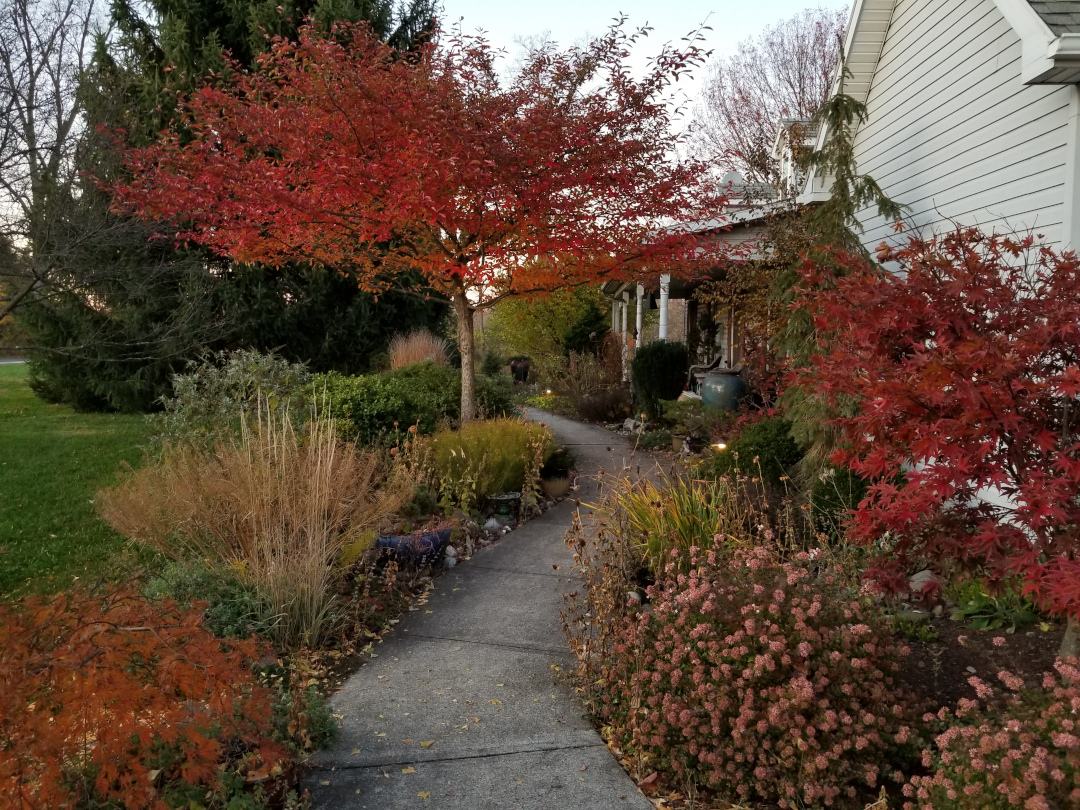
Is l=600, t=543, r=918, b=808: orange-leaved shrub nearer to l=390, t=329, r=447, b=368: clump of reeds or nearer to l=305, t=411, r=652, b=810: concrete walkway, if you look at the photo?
l=305, t=411, r=652, b=810: concrete walkway

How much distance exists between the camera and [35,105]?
9641 mm

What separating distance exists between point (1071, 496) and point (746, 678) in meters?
1.41

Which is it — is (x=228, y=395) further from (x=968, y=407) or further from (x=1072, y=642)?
(x=1072, y=642)

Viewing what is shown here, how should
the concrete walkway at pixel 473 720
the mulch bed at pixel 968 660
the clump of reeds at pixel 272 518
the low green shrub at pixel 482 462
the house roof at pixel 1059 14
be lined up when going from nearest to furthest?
the concrete walkway at pixel 473 720 < the mulch bed at pixel 968 660 < the clump of reeds at pixel 272 518 < the house roof at pixel 1059 14 < the low green shrub at pixel 482 462

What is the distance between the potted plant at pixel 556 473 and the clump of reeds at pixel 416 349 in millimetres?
3849

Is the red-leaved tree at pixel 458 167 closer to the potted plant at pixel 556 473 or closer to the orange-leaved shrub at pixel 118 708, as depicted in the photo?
the potted plant at pixel 556 473

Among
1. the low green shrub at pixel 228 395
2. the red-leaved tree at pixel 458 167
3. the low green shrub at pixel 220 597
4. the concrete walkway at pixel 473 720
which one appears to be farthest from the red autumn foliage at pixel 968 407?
the low green shrub at pixel 228 395

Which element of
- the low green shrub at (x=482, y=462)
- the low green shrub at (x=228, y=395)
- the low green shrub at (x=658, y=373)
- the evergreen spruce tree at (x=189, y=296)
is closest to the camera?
the low green shrub at (x=482, y=462)

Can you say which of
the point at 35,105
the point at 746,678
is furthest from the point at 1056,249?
the point at 35,105

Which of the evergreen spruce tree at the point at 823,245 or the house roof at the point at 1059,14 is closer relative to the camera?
the house roof at the point at 1059,14

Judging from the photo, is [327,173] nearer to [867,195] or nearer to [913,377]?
[867,195]

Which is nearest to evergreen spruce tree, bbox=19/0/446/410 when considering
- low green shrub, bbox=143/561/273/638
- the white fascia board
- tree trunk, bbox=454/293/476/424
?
tree trunk, bbox=454/293/476/424

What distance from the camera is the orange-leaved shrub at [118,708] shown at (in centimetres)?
219

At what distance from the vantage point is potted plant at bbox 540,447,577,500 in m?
8.24
